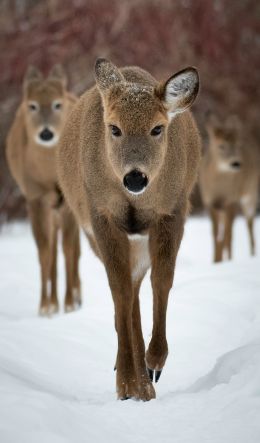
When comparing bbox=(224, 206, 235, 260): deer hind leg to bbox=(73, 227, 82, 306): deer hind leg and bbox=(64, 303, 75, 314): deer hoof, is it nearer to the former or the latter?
bbox=(73, 227, 82, 306): deer hind leg

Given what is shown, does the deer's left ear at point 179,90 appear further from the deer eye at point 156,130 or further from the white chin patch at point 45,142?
the white chin patch at point 45,142

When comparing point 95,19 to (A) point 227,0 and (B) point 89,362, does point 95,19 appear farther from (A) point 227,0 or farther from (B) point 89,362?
(B) point 89,362

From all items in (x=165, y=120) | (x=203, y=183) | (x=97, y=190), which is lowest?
(x=203, y=183)

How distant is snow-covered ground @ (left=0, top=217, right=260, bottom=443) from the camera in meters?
4.07

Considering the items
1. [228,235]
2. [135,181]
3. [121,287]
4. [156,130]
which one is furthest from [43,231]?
[135,181]

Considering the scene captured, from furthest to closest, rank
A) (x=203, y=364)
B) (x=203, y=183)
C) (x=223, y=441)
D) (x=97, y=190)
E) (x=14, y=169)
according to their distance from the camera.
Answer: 1. (x=203, y=183)
2. (x=14, y=169)
3. (x=203, y=364)
4. (x=97, y=190)
5. (x=223, y=441)

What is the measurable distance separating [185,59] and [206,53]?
71 centimetres

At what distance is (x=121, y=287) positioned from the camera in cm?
514

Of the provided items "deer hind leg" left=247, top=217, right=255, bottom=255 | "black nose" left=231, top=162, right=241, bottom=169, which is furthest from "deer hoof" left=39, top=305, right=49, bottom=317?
"black nose" left=231, top=162, right=241, bottom=169

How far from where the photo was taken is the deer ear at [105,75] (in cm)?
525

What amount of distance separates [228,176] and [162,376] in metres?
8.09

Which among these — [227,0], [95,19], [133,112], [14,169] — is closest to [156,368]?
[133,112]

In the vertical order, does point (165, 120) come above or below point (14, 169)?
above

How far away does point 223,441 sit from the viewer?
4035 mm
